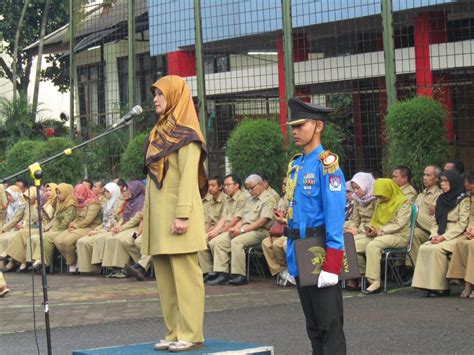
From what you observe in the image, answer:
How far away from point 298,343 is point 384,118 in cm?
648

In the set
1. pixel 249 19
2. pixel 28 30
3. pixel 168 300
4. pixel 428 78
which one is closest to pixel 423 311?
pixel 168 300

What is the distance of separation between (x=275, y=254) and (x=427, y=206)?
219 centimetres

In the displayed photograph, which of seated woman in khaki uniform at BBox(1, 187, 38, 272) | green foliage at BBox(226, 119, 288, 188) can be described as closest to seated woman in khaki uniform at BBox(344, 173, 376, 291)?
green foliage at BBox(226, 119, 288, 188)

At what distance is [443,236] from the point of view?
12695 mm

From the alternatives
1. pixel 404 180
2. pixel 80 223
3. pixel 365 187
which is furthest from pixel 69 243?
pixel 404 180

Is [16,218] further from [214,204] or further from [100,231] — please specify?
[214,204]

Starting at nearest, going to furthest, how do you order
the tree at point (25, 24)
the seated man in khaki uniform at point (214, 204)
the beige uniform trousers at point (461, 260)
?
the beige uniform trousers at point (461, 260)
the seated man in khaki uniform at point (214, 204)
the tree at point (25, 24)

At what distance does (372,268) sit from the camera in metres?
13.1

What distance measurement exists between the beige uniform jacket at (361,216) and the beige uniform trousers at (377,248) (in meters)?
0.61

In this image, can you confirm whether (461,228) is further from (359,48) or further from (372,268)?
(359,48)

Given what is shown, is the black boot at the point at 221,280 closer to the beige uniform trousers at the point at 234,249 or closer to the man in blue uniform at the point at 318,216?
the beige uniform trousers at the point at 234,249

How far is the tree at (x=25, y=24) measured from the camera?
32031 mm

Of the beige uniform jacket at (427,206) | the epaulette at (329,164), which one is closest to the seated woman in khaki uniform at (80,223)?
the beige uniform jacket at (427,206)

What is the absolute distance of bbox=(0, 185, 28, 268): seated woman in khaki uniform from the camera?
2002 cm
